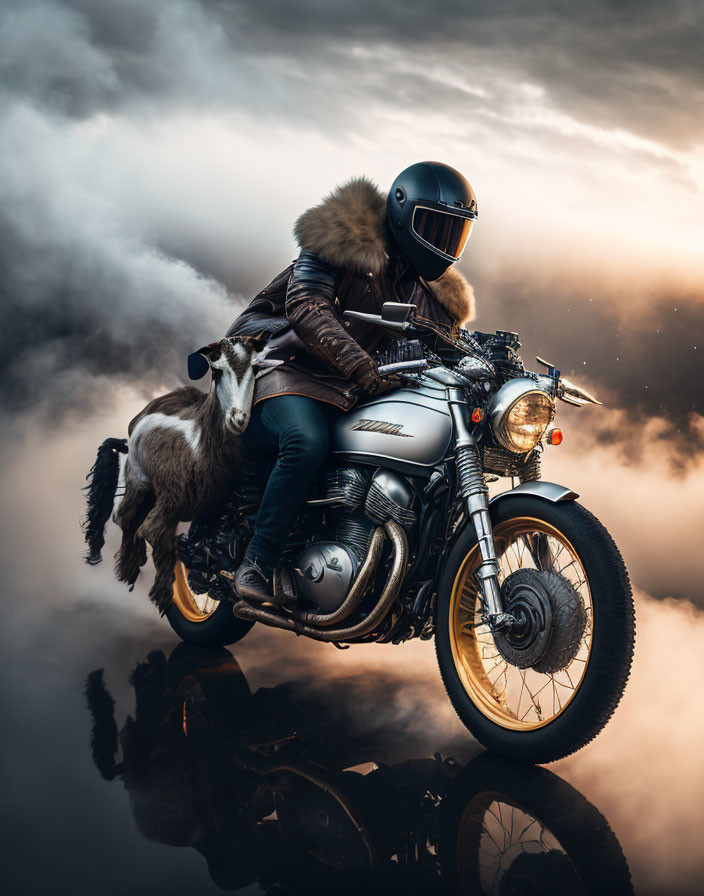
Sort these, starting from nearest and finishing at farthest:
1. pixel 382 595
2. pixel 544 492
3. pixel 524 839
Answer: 1. pixel 524 839
2. pixel 544 492
3. pixel 382 595

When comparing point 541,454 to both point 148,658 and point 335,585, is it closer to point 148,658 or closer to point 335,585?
point 335,585

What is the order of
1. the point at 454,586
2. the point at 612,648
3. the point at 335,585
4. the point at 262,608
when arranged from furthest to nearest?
the point at 262,608, the point at 335,585, the point at 454,586, the point at 612,648

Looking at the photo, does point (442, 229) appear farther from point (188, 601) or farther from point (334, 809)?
point (188, 601)

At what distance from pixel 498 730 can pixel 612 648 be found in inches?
19.8

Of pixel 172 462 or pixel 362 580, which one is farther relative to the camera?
pixel 172 462

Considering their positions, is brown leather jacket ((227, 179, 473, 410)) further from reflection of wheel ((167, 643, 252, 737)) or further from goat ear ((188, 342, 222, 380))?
reflection of wheel ((167, 643, 252, 737))

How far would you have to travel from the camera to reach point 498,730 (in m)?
2.76

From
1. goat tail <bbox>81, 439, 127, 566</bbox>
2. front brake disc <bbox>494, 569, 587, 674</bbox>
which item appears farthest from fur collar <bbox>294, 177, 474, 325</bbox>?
goat tail <bbox>81, 439, 127, 566</bbox>

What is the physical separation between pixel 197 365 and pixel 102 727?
4.85ft

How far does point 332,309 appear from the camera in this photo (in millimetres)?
3254

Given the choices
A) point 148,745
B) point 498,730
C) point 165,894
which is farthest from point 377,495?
point 165,894

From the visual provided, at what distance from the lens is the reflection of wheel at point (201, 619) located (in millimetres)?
4105

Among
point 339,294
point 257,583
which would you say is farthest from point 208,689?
point 339,294

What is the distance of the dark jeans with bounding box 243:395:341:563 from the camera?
3164mm
